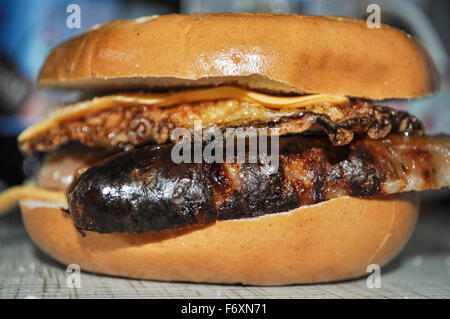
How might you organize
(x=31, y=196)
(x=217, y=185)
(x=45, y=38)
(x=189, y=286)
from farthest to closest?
Answer: 1. (x=45, y=38)
2. (x=31, y=196)
3. (x=189, y=286)
4. (x=217, y=185)

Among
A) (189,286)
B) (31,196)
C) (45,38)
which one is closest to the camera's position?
(189,286)

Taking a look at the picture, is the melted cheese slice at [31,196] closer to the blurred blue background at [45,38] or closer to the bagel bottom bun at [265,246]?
the bagel bottom bun at [265,246]

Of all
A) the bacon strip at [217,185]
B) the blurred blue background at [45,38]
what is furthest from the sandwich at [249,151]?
the blurred blue background at [45,38]

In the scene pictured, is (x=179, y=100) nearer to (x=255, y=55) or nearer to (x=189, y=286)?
(x=255, y=55)

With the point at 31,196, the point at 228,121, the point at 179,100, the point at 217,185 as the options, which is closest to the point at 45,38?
the point at 31,196

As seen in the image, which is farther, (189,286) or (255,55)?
(189,286)

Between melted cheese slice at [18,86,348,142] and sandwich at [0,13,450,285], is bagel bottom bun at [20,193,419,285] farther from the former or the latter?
melted cheese slice at [18,86,348,142]

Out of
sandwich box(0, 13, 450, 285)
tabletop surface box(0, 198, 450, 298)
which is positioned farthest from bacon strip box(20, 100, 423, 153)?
tabletop surface box(0, 198, 450, 298)
